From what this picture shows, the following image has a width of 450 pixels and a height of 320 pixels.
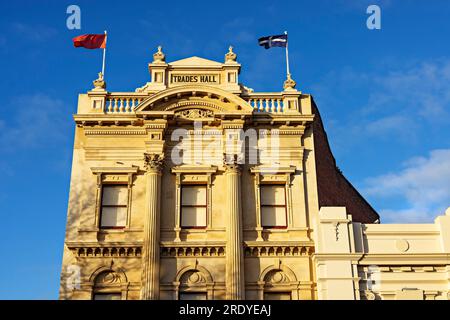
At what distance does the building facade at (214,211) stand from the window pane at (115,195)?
0.04 metres

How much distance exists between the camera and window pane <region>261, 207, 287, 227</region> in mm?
25656

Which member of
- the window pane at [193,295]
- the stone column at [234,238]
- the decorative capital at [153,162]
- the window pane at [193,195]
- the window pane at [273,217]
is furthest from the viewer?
the window pane at [193,195]

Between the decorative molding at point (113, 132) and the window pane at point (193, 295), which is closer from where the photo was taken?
the window pane at point (193, 295)

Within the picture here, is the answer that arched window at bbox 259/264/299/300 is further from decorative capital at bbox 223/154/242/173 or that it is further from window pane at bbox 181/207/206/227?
Result: decorative capital at bbox 223/154/242/173

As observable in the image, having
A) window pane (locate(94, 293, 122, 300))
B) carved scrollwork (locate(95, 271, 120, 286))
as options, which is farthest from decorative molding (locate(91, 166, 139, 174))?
window pane (locate(94, 293, 122, 300))

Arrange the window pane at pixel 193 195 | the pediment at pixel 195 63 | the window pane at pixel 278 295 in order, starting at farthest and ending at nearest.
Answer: the pediment at pixel 195 63 → the window pane at pixel 193 195 → the window pane at pixel 278 295

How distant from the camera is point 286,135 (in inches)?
1065

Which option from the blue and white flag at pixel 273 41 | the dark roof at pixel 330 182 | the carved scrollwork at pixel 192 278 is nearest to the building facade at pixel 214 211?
the carved scrollwork at pixel 192 278

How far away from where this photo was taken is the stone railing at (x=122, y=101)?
89.5 ft

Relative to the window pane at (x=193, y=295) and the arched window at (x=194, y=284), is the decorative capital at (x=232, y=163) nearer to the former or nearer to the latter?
the arched window at (x=194, y=284)

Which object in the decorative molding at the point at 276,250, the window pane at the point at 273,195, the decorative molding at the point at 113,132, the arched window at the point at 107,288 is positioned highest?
the decorative molding at the point at 113,132

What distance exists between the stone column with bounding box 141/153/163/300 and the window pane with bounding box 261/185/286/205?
14.6 ft
